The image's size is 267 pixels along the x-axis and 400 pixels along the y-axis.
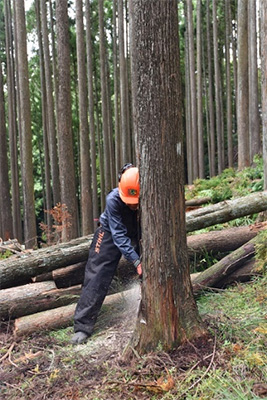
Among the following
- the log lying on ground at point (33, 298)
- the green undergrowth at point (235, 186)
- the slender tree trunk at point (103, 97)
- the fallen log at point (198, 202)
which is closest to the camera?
the log lying on ground at point (33, 298)

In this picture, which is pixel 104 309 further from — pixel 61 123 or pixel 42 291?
pixel 61 123

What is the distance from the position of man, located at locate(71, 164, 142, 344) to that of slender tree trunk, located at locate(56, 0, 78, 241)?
16.4ft

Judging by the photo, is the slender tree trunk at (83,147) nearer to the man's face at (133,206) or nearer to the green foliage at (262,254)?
the man's face at (133,206)

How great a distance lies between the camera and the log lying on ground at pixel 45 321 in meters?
4.81

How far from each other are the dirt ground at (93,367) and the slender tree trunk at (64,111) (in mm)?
5402

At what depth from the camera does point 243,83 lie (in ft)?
46.4

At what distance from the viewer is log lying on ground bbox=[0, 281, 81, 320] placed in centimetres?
511

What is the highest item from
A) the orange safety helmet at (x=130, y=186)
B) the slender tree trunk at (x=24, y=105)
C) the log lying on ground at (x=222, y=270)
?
the slender tree trunk at (x=24, y=105)

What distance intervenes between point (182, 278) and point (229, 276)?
1676mm

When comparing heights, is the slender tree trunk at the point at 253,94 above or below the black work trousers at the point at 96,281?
above

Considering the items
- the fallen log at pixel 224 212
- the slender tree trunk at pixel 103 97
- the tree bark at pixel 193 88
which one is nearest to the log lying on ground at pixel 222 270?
the fallen log at pixel 224 212

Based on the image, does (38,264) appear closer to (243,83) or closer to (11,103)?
(243,83)

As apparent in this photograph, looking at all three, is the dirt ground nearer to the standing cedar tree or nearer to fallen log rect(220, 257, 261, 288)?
the standing cedar tree

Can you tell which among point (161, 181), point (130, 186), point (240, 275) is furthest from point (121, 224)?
point (240, 275)
